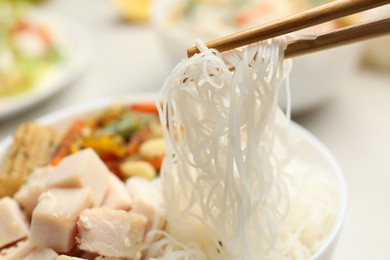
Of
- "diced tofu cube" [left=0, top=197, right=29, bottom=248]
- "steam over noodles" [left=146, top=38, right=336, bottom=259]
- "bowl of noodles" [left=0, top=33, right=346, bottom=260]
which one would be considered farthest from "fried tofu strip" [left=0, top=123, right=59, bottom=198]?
"steam over noodles" [left=146, top=38, right=336, bottom=259]

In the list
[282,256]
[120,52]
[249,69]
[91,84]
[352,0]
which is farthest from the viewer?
[120,52]

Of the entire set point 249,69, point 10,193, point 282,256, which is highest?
point 249,69

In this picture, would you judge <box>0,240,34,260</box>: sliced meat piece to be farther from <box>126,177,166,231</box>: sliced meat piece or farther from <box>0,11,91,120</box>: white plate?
<box>0,11,91,120</box>: white plate

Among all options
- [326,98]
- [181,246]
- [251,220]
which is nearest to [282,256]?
[251,220]

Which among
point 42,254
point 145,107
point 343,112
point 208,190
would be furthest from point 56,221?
point 343,112

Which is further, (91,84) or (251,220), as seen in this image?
(91,84)

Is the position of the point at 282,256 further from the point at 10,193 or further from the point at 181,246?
the point at 10,193

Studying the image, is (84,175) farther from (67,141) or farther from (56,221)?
(67,141)
